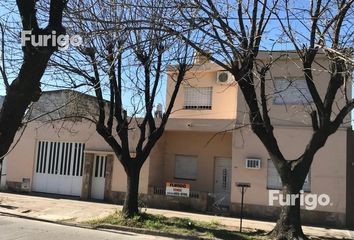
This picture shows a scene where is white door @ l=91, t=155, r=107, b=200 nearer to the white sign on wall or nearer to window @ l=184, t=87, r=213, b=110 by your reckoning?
the white sign on wall

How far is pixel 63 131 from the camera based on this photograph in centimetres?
2355

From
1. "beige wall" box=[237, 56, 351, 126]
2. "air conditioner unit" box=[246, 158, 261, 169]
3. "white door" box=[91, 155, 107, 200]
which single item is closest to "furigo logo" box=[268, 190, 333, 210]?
"air conditioner unit" box=[246, 158, 261, 169]

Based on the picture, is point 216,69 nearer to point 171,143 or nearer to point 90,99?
point 171,143

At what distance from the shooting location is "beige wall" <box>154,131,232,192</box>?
22156 millimetres

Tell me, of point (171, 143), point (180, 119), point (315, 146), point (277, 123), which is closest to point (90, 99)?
point (180, 119)

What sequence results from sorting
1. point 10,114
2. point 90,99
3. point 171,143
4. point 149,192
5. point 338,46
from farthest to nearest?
point 171,143 → point 149,192 → point 90,99 → point 338,46 → point 10,114

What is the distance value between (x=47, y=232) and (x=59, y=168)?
10.6 m

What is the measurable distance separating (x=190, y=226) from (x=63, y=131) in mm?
10851

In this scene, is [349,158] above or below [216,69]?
below

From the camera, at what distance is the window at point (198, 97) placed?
73.0 ft

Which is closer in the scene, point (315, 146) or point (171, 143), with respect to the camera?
point (315, 146)

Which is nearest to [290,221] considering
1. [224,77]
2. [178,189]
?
[178,189]

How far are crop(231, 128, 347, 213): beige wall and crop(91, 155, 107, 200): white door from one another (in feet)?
21.1

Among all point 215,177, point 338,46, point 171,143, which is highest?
point 338,46
